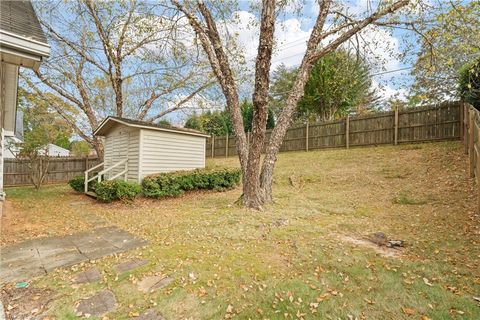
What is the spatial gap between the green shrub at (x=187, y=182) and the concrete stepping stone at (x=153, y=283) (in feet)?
17.6

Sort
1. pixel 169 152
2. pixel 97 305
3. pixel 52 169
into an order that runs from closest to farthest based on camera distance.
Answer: pixel 97 305, pixel 169 152, pixel 52 169

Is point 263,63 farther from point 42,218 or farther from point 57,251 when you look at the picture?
point 42,218

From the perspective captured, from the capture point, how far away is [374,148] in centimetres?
1105

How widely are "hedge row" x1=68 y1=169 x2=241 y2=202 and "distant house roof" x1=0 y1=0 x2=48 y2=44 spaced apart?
494 centimetres

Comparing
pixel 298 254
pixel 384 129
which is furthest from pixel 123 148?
pixel 384 129

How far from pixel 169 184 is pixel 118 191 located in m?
1.56

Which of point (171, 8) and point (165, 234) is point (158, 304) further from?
point (171, 8)

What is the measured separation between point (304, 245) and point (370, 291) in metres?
1.26

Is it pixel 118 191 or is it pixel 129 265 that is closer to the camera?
pixel 129 265

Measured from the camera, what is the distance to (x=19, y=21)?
3.24 metres

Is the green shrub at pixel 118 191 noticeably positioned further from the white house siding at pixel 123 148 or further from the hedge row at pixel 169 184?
the white house siding at pixel 123 148

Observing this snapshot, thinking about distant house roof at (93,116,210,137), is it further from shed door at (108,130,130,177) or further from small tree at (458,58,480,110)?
small tree at (458,58,480,110)

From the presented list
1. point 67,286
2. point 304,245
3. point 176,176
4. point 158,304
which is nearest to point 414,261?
point 304,245

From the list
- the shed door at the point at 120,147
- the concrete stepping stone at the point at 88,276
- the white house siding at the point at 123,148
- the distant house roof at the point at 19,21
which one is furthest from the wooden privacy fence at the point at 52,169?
the concrete stepping stone at the point at 88,276
